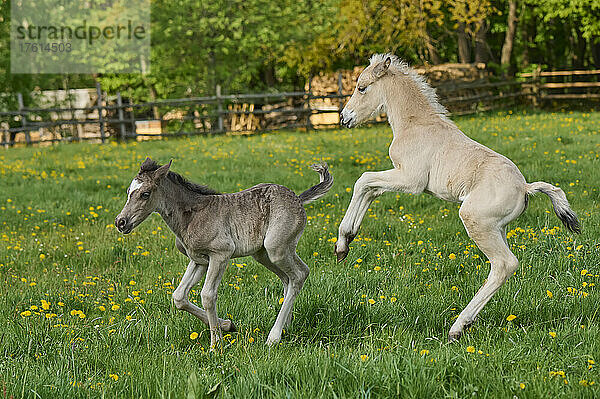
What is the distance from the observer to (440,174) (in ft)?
15.6

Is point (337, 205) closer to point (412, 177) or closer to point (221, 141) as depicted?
point (412, 177)

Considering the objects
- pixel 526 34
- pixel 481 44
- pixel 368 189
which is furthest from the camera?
pixel 526 34

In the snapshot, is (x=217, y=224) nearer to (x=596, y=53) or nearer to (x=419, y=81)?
(x=419, y=81)

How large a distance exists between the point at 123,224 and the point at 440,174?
2.40 meters

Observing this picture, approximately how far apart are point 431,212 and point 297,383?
6181mm

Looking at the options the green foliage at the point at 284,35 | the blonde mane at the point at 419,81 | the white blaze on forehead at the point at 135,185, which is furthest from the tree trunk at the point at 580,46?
the white blaze on forehead at the point at 135,185

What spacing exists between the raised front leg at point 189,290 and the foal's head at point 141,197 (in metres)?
0.57

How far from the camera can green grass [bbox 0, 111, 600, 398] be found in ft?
11.5

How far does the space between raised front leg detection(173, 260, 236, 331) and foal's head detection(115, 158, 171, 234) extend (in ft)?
1.86

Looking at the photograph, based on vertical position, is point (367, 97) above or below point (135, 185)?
above

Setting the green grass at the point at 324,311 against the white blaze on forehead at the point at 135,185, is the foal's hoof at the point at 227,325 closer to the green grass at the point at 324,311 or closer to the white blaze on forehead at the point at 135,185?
the green grass at the point at 324,311

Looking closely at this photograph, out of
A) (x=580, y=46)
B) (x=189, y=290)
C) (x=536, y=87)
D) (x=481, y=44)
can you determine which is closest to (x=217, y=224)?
(x=189, y=290)

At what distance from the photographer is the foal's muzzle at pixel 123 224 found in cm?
418

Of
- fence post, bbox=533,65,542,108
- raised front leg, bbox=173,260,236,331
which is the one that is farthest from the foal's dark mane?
fence post, bbox=533,65,542,108
